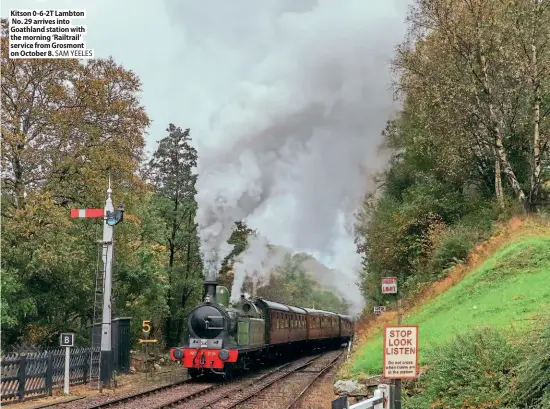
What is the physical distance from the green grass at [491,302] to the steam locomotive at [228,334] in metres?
5.12

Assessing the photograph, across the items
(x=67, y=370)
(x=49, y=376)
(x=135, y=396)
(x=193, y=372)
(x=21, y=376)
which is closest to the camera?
(x=21, y=376)

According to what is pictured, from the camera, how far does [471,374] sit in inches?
333

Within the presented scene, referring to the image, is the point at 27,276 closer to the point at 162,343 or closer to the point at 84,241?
the point at 84,241

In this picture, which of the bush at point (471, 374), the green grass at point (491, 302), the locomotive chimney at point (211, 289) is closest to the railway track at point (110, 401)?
the locomotive chimney at point (211, 289)

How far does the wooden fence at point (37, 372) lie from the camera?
1311 centimetres

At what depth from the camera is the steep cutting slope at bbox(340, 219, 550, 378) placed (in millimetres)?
11156

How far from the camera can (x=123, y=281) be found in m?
27.8

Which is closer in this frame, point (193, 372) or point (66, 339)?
point (66, 339)

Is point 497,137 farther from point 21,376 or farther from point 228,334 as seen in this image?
point 21,376

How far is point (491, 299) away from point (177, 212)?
21994 millimetres

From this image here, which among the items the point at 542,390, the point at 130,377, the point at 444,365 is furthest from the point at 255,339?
the point at 542,390

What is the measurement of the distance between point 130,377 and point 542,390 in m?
15.0

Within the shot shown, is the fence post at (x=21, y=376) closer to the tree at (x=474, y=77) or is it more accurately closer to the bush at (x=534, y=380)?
the bush at (x=534, y=380)

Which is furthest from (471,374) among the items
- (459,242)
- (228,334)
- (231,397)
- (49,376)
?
(459,242)
